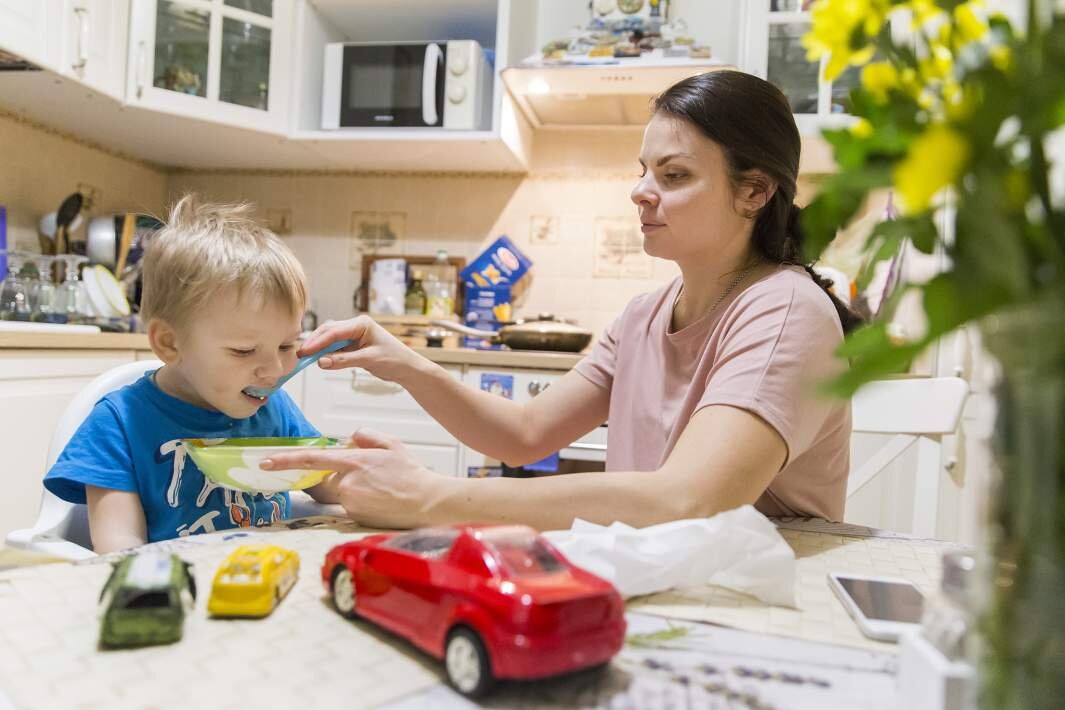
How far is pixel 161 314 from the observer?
1.12 m

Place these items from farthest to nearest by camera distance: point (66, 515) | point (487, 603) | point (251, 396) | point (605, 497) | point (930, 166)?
point (251, 396)
point (66, 515)
point (605, 497)
point (487, 603)
point (930, 166)

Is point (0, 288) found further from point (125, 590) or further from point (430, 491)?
point (125, 590)

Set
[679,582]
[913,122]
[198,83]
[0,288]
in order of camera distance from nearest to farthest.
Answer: [913,122] → [679,582] → [0,288] → [198,83]

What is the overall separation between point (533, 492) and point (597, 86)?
76.5 inches

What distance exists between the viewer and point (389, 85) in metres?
2.60

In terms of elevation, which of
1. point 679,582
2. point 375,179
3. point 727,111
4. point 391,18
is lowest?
point 679,582

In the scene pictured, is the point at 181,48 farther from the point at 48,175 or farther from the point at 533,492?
the point at 533,492

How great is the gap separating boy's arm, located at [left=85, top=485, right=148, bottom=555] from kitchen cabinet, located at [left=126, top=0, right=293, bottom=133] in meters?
1.71

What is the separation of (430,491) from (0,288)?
1979 millimetres

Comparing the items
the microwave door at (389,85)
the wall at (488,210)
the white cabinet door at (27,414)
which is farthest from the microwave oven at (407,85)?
the white cabinet door at (27,414)

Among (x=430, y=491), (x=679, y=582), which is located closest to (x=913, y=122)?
(x=679, y=582)

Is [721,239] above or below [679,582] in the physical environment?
above

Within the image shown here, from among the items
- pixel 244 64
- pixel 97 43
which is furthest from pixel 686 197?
pixel 244 64

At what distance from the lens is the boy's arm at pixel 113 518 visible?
94 centimetres
